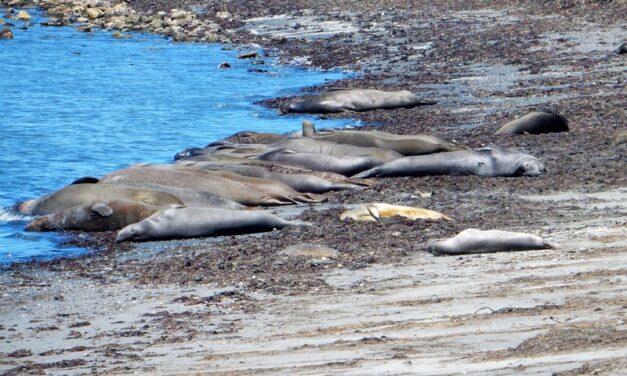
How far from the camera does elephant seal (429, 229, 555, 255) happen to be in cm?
841

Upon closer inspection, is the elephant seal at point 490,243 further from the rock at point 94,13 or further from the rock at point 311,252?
the rock at point 94,13

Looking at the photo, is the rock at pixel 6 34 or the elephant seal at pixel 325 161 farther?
the rock at pixel 6 34

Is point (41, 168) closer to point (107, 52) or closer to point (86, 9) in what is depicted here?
point (107, 52)

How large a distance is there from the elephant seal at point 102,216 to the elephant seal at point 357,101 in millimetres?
7508

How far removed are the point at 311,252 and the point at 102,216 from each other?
2672mm

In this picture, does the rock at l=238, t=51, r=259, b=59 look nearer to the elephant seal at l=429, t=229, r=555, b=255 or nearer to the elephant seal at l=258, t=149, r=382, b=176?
the elephant seal at l=258, t=149, r=382, b=176

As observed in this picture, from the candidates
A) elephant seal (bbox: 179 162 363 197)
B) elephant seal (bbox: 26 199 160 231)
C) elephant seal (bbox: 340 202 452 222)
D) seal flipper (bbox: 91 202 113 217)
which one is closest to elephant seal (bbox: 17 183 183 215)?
elephant seal (bbox: 26 199 160 231)

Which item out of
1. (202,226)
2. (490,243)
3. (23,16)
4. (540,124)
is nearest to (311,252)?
(490,243)

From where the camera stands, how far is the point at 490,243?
8492 millimetres

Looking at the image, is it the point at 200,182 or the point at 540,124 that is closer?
the point at 200,182

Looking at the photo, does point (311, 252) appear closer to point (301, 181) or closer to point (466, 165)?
point (301, 181)

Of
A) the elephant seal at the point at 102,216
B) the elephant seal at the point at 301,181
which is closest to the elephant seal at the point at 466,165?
the elephant seal at the point at 301,181

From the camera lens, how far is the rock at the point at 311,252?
349 inches

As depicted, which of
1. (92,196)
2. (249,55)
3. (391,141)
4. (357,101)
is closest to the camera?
(92,196)
